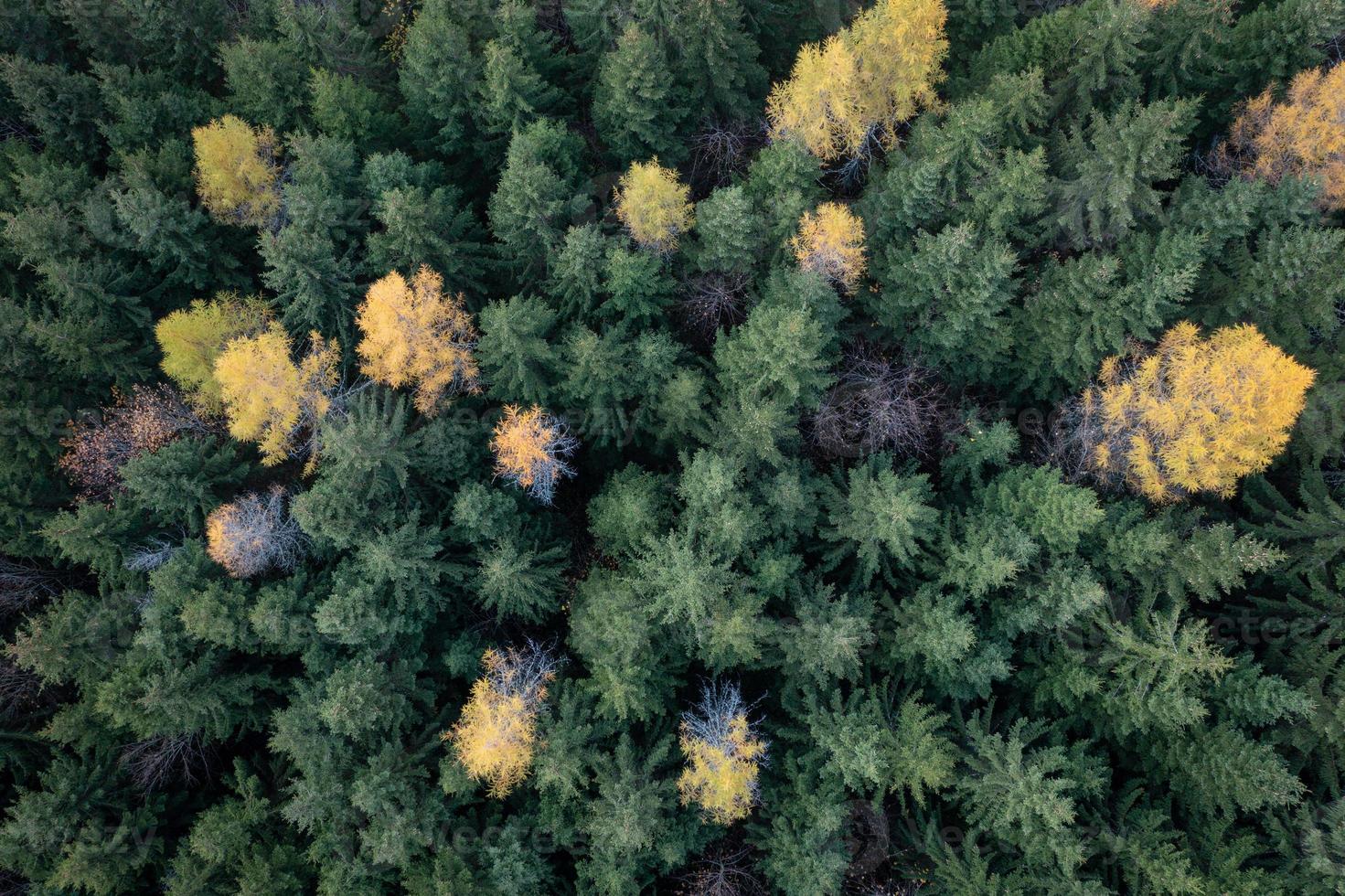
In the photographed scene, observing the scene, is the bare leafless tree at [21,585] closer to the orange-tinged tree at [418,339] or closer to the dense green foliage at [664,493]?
the dense green foliage at [664,493]

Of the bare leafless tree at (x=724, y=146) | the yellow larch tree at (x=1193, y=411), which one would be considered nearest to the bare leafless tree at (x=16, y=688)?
the bare leafless tree at (x=724, y=146)

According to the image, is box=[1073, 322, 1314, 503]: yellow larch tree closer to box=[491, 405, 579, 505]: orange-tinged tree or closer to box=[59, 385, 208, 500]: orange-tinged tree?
box=[491, 405, 579, 505]: orange-tinged tree

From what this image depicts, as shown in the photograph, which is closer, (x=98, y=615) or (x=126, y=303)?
(x=98, y=615)

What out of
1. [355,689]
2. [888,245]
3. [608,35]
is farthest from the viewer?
[608,35]

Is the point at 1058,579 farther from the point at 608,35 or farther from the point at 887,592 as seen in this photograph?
the point at 608,35

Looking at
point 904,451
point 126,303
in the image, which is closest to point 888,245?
point 904,451

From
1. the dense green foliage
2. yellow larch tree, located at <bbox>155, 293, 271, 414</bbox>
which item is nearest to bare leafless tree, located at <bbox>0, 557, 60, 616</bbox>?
the dense green foliage
